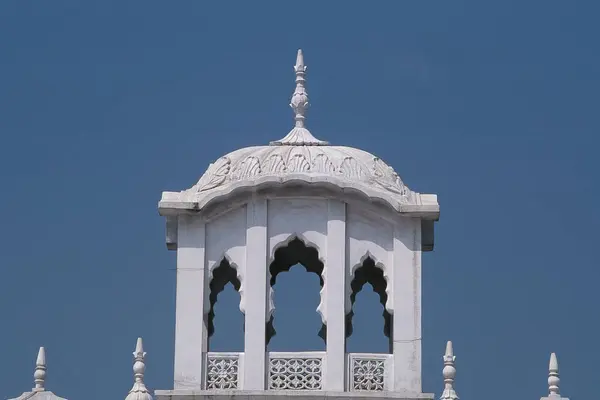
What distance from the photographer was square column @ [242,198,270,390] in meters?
55.1

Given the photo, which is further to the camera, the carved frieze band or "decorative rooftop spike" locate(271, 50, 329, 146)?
"decorative rooftop spike" locate(271, 50, 329, 146)

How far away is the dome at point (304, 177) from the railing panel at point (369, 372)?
7.95 feet

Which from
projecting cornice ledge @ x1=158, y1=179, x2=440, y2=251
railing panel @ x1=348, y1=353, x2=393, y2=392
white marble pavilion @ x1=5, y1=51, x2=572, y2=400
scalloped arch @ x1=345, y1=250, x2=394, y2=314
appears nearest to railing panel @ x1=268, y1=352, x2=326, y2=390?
white marble pavilion @ x1=5, y1=51, x2=572, y2=400

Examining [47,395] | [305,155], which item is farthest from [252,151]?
[47,395]

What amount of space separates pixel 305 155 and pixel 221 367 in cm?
373

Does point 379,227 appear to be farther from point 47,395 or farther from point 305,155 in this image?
point 47,395

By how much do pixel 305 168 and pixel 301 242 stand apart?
4.37 feet

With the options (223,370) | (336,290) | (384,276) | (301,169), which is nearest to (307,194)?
(301,169)

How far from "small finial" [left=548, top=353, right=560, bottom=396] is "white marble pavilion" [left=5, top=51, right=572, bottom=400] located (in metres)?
0.02

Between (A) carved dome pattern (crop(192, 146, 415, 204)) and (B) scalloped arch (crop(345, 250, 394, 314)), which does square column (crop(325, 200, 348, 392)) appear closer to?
(B) scalloped arch (crop(345, 250, 394, 314))

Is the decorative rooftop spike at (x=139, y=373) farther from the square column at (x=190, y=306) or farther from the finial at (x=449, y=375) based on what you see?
the finial at (x=449, y=375)

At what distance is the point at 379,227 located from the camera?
183ft

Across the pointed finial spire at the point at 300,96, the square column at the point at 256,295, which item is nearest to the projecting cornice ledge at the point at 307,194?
the square column at the point at 256,295

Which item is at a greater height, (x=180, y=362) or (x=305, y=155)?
(x=305, y=155)
